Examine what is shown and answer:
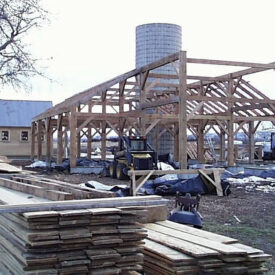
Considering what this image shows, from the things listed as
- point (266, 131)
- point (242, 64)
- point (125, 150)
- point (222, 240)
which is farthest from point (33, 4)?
point (266, 131)

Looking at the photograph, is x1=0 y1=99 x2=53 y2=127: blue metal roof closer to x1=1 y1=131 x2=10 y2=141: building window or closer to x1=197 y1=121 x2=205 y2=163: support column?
x1=1 y1=131 x2=10 y2=141: building window

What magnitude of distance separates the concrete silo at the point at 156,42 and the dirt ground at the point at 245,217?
545 inches

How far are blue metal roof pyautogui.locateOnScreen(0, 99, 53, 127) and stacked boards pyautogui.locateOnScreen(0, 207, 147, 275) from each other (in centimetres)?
3749

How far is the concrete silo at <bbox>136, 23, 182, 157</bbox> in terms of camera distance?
27.2 meters

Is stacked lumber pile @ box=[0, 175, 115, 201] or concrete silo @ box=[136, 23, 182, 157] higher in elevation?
concrete silo @ box=[136, 23, 182, 157]

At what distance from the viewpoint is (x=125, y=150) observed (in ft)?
65.5

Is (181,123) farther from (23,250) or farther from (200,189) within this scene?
(23,250)

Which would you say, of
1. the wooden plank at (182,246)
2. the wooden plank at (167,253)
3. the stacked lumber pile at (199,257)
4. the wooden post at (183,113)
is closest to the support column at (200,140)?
the wooden post at (183,113)

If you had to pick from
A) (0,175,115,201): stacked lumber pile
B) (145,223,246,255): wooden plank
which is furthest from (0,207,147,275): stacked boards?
(0,175,115,201): stacked lumber pile

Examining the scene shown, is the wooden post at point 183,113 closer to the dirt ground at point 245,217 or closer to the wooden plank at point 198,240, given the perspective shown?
the dirt ground at point 245,217

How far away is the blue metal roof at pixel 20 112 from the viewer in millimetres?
41344

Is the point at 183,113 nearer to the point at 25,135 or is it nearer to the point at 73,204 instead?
the point at 73,204

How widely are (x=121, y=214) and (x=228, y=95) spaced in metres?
18.6

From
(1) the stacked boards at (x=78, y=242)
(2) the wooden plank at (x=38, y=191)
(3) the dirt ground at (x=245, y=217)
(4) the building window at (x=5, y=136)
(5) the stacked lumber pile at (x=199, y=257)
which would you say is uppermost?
(4) the building window at (x=5, y=136)
